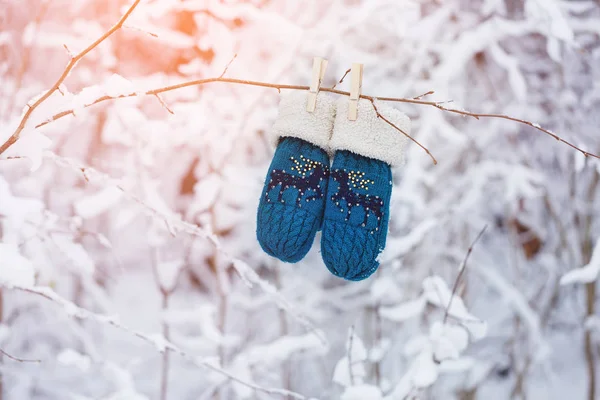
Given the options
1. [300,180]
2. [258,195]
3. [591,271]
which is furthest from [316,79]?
[258,195]

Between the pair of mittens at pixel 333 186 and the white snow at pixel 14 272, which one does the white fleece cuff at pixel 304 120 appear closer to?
the pair of mittens at pixel 333 186

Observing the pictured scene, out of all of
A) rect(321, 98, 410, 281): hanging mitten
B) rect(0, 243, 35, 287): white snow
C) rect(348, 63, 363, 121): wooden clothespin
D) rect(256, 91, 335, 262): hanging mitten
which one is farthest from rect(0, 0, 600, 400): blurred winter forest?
rect(348, 63, 363, 121): wooden clothespin

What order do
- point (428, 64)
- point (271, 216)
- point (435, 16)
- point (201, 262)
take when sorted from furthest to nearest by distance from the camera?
point (201, 262) < point (428, 64) < point (435, 16) < point (271, 216)

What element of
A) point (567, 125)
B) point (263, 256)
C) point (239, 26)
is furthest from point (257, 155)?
point (567, 125)

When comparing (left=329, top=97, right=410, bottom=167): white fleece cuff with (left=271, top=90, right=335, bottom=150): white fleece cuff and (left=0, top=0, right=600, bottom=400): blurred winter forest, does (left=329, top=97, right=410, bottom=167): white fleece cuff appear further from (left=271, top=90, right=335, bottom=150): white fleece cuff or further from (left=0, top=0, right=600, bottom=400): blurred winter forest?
(left=0, top=0, right=600, bottom=400): blurred winter forest

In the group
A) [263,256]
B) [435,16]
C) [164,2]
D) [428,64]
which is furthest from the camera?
[263,256]

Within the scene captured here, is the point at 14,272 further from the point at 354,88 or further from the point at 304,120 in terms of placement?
the point at 354,88

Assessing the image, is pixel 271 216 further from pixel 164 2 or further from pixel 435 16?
pixel 435 16
